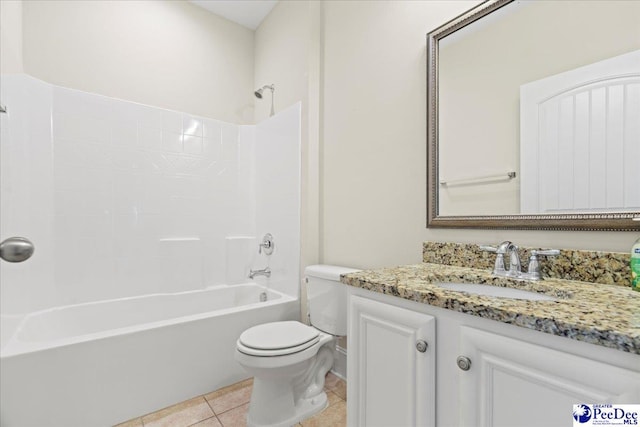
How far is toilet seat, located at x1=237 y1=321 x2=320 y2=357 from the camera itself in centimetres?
143

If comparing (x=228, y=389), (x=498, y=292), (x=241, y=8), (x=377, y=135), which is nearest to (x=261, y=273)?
(x=228, y=389)

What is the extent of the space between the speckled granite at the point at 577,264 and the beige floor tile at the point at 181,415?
1521 millimetres

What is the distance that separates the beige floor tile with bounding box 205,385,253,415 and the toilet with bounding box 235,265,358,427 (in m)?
0.20

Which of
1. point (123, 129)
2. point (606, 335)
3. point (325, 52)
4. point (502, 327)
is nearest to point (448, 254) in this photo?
point (502, 327)

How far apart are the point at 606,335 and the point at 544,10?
1.20 metres

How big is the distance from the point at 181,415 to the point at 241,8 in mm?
3023

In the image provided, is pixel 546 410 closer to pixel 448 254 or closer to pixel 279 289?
pixel 448 254

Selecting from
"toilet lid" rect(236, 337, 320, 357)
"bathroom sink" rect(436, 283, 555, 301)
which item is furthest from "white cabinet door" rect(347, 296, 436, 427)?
"toilet lid" rect(236, 337, 320, 357)

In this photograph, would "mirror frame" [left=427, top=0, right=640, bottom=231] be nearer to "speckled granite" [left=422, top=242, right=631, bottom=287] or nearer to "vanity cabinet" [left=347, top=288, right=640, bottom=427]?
"speckled granite" [left=422, top=242, right=631, bottom=287]

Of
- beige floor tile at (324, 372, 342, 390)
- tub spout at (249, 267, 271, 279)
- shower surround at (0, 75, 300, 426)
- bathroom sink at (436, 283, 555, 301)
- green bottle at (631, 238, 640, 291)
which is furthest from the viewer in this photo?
tub spout at (249, 267, 271, 279)

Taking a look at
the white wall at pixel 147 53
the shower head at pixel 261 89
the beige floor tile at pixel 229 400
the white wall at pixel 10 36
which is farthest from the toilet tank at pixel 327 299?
the white wall at pixel 10 36

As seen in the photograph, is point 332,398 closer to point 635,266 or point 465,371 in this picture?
point 465,371

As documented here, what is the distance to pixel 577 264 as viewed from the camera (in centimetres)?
103

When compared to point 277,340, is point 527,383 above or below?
above
